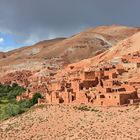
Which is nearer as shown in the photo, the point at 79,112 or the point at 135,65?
the point at 79,112

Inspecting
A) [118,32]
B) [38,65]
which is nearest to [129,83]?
[38,65]

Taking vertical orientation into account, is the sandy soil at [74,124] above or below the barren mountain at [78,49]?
below

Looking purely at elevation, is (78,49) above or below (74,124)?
above

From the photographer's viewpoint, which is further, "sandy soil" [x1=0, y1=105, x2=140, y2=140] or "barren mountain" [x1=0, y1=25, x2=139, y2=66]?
"barren mountain" [x1=0, y1=25, x2=139, y2=66]

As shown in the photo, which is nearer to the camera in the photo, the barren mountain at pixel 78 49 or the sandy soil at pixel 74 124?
the sandy soil at pixel 74 124

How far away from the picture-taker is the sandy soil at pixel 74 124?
4891 centimetres

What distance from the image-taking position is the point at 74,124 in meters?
53.0

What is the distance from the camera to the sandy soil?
4891 cm

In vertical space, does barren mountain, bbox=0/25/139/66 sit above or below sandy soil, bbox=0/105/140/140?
above

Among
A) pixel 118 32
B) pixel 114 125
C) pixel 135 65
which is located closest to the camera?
pixel 114 125

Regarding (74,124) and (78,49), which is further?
(78,49)

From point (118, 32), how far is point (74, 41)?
27.2 meters

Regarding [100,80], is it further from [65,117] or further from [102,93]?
[65,117]

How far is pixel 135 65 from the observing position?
7394 cm
